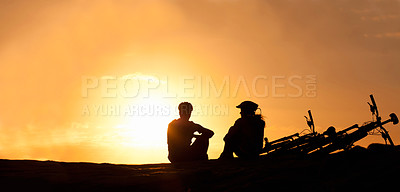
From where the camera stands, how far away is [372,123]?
13.8m

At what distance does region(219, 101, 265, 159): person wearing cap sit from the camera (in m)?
10.9

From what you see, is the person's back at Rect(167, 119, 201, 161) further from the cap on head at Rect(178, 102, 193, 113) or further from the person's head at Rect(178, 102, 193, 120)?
the cap on head at Rect(178, 102, 193, 113)

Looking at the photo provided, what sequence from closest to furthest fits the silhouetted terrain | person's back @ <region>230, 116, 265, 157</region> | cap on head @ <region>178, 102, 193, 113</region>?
1. the silhouetted terrain
2. person's back @ <region>230, 116, 265, 157</region>
3. cap on head @ <region>178, 102, 193, 113</region>

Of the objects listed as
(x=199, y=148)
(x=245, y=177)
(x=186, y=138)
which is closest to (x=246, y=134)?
(x=199, y=148)

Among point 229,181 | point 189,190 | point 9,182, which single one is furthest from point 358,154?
point 9,182

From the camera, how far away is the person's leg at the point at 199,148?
11.7m

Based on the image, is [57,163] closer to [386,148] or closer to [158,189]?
[158,189]

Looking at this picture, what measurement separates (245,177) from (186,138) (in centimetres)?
499

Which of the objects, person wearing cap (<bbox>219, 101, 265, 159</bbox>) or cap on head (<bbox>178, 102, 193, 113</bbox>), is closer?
person wearing cap (<bbox>219, 101, 265, 159</bbox>)

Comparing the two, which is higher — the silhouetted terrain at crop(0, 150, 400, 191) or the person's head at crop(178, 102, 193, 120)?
the person's head at crop(178, 102, 193, 120)

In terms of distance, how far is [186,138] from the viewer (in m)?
11.8

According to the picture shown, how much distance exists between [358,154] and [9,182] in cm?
586

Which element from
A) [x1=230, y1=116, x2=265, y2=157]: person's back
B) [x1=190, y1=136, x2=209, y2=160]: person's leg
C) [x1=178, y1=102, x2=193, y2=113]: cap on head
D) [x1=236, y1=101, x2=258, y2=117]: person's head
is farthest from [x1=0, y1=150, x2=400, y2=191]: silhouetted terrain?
[x1=178, y1=102, x2=193, y2=113]: cap on head

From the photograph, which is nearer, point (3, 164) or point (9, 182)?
point (9, 182)
